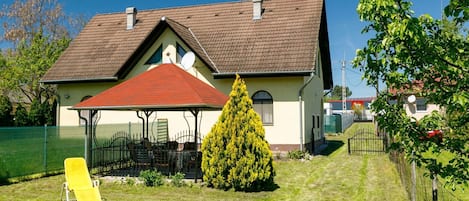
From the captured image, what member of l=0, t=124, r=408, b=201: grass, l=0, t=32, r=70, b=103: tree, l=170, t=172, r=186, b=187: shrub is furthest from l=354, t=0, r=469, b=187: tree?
l=0, t=32, r=70, b=103: tree

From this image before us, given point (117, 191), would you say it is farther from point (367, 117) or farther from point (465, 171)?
point (367, 117)

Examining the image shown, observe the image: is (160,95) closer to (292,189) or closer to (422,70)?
(292,189)

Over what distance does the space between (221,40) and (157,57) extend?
3.50m

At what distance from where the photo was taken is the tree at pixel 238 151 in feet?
33.4

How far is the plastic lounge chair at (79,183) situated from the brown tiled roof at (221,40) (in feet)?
34.5

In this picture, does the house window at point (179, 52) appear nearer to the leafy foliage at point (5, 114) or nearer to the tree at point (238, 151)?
the tree at point (238, 151)

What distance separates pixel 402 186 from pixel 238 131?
15.8 ft

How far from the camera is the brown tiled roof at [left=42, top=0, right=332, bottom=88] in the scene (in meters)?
18.5

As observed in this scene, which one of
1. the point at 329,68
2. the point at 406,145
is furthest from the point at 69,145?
the point at 329,68

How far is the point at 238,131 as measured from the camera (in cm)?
1043

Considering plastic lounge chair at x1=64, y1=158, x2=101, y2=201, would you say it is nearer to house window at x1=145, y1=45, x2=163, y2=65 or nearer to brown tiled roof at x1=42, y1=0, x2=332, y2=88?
brown tiled roof at x1=42, y1=0, x2=332, y2=88

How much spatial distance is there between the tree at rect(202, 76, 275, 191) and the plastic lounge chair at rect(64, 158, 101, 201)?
3.21 metres

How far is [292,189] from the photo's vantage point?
10.6m

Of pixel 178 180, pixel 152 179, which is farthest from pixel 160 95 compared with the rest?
pixel 178 180
